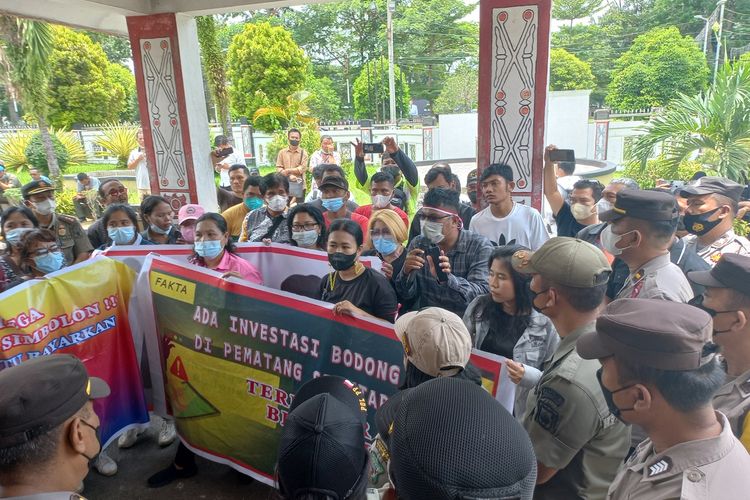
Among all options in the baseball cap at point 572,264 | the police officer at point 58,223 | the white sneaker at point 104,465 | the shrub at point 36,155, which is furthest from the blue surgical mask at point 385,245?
the shrub at point 36,155

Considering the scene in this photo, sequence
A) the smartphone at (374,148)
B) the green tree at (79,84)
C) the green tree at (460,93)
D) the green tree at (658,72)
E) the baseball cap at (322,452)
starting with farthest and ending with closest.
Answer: the green tree at (460,93) → the green tree at (658,72) → the green tree at (79,84) → the smartphone at (374,148) → the baseball cap at (322,452)

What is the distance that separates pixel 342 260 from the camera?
3316 millimetres

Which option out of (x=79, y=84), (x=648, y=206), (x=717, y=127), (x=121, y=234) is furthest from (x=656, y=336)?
(x=79, y=84)

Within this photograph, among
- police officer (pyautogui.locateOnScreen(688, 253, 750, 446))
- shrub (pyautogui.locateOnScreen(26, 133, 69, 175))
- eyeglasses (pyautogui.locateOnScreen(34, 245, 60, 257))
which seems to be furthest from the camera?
shrub (pyautogui.locateOnScreen(26, 133, 69, 175))

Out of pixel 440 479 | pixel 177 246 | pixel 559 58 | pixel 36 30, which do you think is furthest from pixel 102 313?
pixel 559 58

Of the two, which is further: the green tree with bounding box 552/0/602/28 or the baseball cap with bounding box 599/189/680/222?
the green tree with bounding box 552/0/602/28

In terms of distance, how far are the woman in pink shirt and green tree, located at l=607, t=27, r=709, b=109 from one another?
29658 millimetres

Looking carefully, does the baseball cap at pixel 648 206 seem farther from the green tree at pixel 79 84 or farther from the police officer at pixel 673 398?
the green tree at pixel 79 84

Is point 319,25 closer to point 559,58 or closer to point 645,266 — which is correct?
point 559,58

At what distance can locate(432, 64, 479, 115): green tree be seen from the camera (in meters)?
35.6

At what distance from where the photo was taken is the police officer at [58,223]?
16.0 feet

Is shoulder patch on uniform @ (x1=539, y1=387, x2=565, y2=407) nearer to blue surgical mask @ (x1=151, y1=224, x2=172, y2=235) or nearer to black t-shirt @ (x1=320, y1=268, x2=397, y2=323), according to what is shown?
black t-shirt @ (x1=320, y1=268, x2=397, y2=323)

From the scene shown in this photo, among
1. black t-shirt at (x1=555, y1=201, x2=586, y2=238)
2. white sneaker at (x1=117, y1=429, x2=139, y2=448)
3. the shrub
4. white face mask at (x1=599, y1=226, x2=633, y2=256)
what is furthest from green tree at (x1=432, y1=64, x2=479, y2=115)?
white sneaker at (x1=117, y1=429, x2=139, y2=448)

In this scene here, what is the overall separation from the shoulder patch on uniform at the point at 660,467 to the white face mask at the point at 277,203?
389cm
